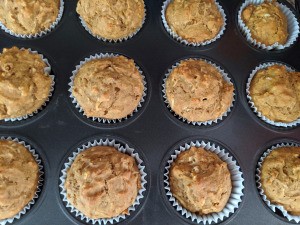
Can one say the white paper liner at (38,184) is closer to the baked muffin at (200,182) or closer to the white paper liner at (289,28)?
the baked muffin at (200,182)

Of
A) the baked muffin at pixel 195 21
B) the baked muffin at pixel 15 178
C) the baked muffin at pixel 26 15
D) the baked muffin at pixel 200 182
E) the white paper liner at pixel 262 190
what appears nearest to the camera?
the baked muffin at pixel 15 178

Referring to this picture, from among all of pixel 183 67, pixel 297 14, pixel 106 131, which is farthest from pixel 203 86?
pixel 297 14

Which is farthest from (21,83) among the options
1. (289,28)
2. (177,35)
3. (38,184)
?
(289,28)

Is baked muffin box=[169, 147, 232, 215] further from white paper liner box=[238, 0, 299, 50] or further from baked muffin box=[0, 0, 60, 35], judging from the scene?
baked muffin box=[0, 0, 60, 35]

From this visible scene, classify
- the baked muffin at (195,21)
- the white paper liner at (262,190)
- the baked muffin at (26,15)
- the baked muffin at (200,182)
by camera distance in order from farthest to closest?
the baked muffin at (195,21)
the baked muffin at (26,15)
the white paper liner at (262,190)
the baked muffin at (200,182)

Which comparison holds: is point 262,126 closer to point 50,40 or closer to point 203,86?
point 203,86

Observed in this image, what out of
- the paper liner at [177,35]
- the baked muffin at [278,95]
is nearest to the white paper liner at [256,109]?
the baked muffin at [278,95]
